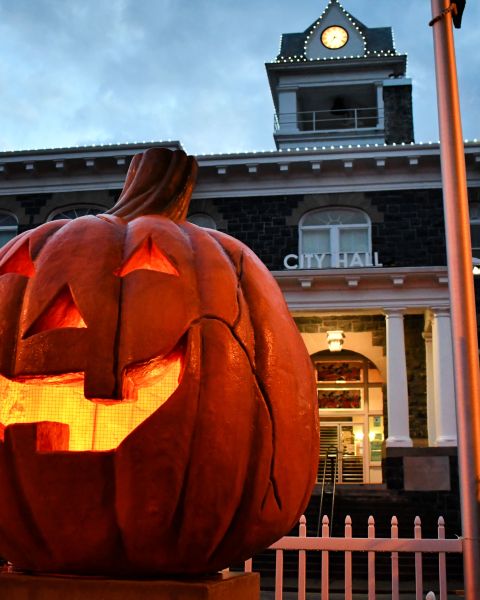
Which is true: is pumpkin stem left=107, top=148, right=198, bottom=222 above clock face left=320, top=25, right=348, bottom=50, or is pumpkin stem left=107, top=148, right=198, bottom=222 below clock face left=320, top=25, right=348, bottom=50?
below

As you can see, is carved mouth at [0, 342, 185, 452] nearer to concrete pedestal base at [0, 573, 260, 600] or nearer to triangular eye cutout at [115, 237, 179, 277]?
triangular eye cutout at [115, 237, 179, 277]

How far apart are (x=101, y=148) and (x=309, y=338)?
797 centimetres

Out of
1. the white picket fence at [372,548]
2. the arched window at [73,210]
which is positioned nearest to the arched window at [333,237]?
the arched window at [73,210]

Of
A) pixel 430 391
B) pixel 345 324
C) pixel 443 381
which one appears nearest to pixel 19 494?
pixel 443 381

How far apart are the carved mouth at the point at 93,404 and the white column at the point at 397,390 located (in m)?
14.6

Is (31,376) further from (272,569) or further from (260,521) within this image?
(272,569)

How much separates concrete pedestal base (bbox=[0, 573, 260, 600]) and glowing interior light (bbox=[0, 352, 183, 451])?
20.2 inches

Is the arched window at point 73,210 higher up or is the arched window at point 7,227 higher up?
the arched window at point 73,210

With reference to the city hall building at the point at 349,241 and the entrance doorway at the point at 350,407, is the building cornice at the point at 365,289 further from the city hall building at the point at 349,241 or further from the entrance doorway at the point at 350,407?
the entrance doorway at the point at 350,407

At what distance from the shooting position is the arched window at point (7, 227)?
20.0m

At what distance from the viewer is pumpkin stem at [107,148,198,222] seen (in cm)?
327

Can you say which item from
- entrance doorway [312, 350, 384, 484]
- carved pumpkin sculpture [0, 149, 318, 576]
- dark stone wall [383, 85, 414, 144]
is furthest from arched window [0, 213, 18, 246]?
carved pumpkin sculpture [0, 149, 318, 576]

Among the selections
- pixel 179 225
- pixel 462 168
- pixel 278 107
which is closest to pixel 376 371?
pixel 278 107

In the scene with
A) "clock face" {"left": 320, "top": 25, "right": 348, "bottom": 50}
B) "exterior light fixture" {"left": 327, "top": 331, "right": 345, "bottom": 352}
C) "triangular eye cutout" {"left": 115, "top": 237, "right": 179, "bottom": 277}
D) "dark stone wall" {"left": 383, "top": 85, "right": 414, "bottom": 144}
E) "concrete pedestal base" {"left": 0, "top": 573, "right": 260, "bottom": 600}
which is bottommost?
"concrete pedestal base" {"left": 0, "top": 573, "right": 260, "bottom": 600}
